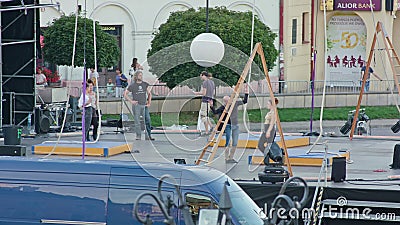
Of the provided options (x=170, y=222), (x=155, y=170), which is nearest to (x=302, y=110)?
(x=155, y=170)

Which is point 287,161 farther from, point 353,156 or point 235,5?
point 235,5

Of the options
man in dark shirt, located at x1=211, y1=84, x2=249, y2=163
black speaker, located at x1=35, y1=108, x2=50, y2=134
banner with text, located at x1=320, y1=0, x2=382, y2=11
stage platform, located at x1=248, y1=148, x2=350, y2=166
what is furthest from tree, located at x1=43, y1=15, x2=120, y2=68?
man in dark shirt, located at x1=211, y1=84, x2=249, y2=163

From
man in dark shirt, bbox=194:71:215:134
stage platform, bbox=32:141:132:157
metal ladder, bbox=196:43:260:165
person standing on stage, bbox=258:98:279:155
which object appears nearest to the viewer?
man in dark shirt, bbox=194:71:215:134

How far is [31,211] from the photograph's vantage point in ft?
33.6

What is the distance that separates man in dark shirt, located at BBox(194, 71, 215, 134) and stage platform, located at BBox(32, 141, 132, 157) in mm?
4456

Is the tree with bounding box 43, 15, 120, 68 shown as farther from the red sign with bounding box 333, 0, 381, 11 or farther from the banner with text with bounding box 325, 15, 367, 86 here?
the banner with text with bounding box 325, 15, 367, 86

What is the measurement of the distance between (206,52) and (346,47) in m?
34.5

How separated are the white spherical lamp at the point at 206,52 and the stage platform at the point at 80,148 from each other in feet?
20.1

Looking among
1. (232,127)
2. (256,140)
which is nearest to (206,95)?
(232,127)

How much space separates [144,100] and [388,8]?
31811 millimetres

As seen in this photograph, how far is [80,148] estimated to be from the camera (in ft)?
59.4

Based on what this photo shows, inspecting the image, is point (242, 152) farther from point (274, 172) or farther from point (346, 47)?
point (346, 47)

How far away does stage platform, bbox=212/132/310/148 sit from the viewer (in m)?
14.7

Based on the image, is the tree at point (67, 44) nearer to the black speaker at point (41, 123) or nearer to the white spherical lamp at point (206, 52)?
the black speaker at point (41, 123)
